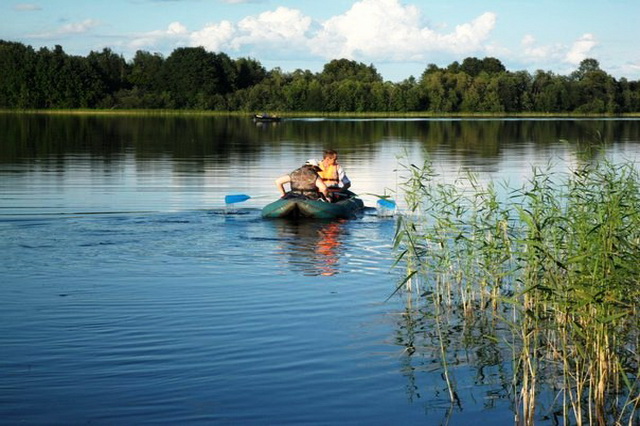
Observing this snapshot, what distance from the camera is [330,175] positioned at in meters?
20.5

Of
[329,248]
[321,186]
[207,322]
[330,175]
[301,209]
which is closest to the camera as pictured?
[207,322]

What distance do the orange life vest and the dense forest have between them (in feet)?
326

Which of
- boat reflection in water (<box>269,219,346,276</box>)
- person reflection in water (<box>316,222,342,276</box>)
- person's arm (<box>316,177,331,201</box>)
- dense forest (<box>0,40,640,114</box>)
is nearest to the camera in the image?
person reflection in water (<box>316,222,342,276</box>)

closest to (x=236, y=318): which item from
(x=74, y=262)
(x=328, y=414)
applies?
(x=328, y=414)

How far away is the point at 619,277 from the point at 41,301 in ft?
21.7

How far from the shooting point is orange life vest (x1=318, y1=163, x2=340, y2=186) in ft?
67.2

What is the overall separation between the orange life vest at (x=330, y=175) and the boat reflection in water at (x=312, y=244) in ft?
3.75

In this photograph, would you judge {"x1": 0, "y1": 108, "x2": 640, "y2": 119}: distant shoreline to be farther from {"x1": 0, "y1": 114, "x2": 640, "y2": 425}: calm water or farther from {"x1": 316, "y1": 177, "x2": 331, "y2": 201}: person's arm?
{"x1": 316, "y1": 177, "x2": 331, "y2": 201}: person's arm

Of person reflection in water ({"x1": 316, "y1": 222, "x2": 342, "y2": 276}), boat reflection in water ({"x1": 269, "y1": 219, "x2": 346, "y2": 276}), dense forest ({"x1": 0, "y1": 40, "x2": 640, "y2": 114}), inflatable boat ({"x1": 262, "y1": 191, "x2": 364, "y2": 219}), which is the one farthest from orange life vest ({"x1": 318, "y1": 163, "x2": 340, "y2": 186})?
dense forest ({"x1": 0, "y1": 40, "x2": 640, "y2": 114})

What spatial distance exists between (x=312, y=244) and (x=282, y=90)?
343 feet

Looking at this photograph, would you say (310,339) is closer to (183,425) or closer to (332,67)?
(183,425)

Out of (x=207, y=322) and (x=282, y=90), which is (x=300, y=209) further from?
(x=282, y=90)

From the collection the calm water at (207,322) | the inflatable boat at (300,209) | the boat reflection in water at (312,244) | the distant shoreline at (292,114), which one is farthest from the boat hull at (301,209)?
the distant shoreline at (292,114)

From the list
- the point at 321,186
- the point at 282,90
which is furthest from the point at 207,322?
the point at 282,90
